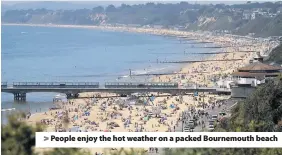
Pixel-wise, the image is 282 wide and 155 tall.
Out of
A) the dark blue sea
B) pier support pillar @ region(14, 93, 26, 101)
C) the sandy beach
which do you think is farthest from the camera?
the dark blue sea

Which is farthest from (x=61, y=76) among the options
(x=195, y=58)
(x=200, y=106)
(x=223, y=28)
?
(x=223, y=28)

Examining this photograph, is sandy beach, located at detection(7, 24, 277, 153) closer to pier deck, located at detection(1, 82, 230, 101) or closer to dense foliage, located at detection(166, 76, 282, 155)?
pier deck, located at detection(1, 82, 230, 101)

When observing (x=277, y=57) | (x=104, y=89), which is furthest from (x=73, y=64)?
(x=104, y=89)

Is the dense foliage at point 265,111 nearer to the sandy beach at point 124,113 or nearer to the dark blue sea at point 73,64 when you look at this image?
the sandy beach at point 124,113

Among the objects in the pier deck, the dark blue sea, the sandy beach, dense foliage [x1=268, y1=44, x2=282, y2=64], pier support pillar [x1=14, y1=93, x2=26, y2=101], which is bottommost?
the dark blue sea

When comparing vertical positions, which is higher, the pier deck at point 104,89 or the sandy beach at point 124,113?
the pier deck at point 104,89

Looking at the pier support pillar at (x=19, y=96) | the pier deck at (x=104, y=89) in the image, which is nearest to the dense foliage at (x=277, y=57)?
the pier deck at (x=104, y=89)

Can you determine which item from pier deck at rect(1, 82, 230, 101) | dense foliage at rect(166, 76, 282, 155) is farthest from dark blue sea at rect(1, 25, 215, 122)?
dense foliage at rect(166, 76, 282, 155)

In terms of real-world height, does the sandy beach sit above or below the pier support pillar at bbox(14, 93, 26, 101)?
above

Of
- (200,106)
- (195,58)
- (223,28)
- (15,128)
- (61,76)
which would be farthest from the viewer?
(223,28)

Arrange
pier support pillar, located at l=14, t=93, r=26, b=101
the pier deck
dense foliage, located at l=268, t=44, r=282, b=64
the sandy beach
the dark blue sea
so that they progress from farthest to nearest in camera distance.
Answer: the dark blue sea, dense foliage, located at l=268, t=44, r=282, b=64, pier support pillar, located at l=14, t=93, r=26, b=101, the pier deck, the sandy beach

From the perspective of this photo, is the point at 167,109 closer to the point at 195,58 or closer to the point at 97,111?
the point at 97,111
